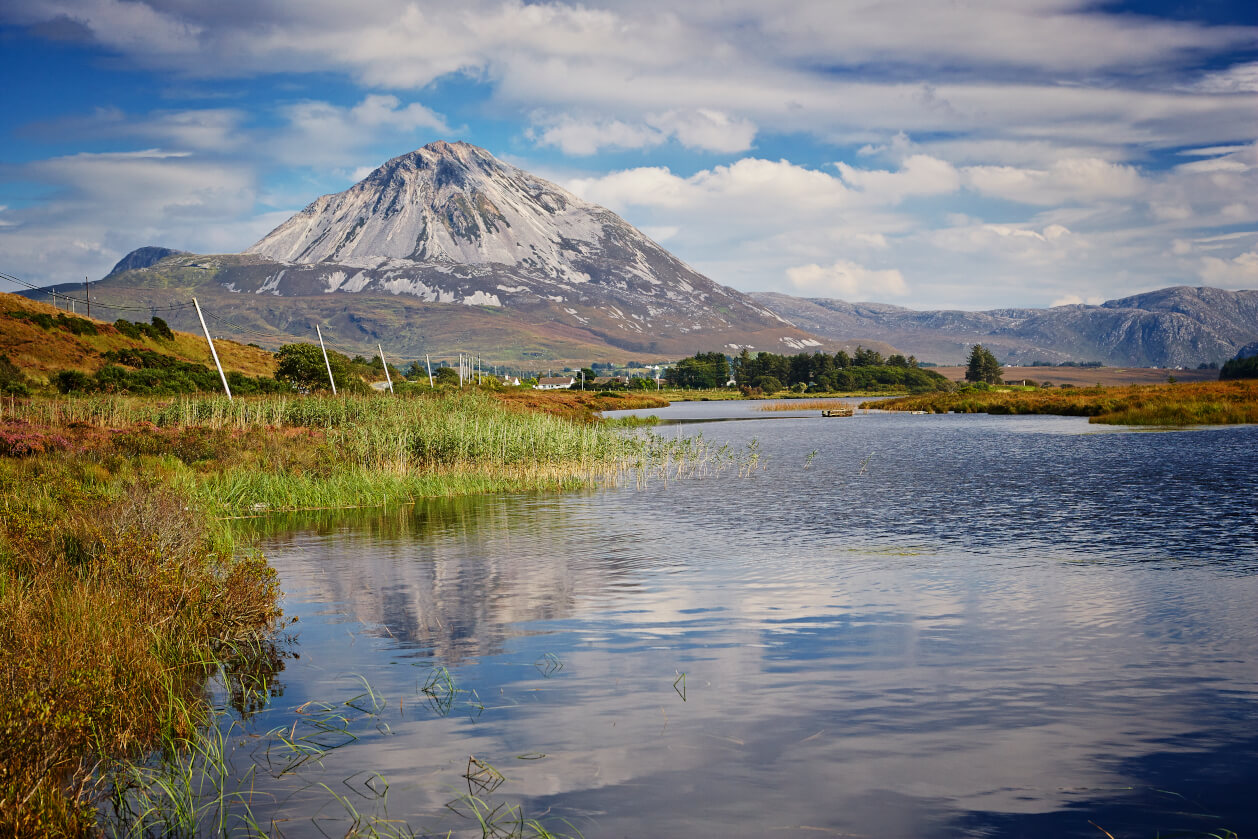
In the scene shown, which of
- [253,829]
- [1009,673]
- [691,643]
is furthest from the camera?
[691,643]

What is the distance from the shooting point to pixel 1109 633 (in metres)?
15.4

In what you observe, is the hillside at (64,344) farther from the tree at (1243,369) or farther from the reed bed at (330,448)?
the tree at (1243,369)

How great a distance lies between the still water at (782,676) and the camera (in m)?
9.11

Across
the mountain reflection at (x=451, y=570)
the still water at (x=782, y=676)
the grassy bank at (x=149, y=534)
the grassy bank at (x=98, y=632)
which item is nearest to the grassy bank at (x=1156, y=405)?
the still water at (x=782, y=676)

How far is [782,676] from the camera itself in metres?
13.2

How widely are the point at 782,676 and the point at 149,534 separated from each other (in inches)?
433

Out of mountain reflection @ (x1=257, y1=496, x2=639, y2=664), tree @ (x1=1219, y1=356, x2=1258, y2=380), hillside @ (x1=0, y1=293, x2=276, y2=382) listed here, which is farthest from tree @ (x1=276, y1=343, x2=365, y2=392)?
tree @ (x1=1219, y1=356, x2=1258, y2=380)

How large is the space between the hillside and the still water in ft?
230

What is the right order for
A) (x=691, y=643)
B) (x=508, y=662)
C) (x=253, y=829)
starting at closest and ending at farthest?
(x=253, y=829), (x=508, y=662), (x=691, y=643)

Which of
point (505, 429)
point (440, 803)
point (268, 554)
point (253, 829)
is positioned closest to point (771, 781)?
point (440, 803)

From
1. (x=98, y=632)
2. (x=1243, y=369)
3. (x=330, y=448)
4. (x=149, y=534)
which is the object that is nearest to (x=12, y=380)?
(x=330, y=448)

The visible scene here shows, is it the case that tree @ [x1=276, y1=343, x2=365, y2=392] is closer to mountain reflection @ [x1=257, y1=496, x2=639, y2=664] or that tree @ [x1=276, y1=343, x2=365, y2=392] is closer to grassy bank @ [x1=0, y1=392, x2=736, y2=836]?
grassy bank @ [x1=0, y1=392, x2=736, y2=836]

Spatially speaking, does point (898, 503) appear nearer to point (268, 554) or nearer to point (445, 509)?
point (445, 509)

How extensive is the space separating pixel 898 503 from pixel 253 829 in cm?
2981
